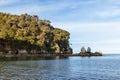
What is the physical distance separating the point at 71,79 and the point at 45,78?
210 inches

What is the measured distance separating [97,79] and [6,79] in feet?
59.1

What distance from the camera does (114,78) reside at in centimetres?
6838

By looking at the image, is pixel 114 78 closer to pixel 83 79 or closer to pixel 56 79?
pixel 83 79

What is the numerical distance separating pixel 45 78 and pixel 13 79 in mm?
6691

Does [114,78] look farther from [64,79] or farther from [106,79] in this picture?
[64,79]

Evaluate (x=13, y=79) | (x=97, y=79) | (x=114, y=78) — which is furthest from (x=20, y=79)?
(x=114, y=78)

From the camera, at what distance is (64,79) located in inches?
2557

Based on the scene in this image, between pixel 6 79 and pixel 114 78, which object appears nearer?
pixel 6 79

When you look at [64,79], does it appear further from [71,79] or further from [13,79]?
[13,79]

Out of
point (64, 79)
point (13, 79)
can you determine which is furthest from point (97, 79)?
point (13, 79)

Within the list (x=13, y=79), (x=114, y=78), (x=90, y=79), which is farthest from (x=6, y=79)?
(x=114, y=78)

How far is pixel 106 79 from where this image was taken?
6656 cm

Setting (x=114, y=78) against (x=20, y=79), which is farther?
(x=114, y=78)

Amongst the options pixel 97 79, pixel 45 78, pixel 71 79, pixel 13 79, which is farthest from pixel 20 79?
pixel 97 79
